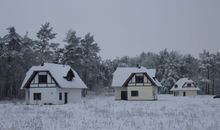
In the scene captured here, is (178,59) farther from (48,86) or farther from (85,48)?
(48,86)

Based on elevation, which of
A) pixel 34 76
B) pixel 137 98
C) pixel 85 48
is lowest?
pixel 137 98

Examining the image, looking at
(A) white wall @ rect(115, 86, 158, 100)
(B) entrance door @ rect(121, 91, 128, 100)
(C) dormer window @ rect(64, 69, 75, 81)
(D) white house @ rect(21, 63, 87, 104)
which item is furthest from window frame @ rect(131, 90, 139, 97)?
(D) white house @ rect(21, 63, 87, 104)

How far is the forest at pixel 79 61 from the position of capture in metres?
58.9

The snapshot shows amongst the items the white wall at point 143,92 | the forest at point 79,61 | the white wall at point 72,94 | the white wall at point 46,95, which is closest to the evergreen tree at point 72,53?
the forest at point 79,61

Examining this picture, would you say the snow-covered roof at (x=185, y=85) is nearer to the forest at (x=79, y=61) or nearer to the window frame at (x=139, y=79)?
the forest at (x=79, y=61)

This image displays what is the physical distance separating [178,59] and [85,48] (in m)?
37.4

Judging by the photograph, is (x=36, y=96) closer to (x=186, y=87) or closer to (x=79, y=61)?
(x=79, y=61)

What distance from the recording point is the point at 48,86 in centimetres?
Result: 4934

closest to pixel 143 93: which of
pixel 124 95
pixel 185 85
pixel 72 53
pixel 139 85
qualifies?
pixel 139 85

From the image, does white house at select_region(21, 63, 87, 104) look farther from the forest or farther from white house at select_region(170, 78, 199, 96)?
white house at select_region(170, 78, 199, 96)

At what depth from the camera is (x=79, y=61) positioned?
7538 cm

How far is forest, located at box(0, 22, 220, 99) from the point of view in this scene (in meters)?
58.9

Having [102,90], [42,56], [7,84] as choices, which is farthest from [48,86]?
[102,90]

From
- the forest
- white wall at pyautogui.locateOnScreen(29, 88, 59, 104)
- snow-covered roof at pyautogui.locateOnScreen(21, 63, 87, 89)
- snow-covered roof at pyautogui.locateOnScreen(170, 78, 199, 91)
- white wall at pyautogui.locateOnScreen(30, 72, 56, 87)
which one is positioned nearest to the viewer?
white wall at pyautogui.locateOnScreen(29, 88, 59, 104)
